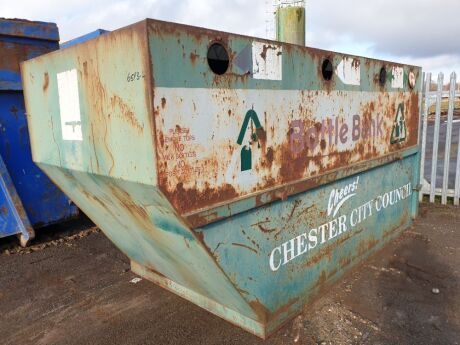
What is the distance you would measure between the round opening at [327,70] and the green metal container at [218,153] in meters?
0.01

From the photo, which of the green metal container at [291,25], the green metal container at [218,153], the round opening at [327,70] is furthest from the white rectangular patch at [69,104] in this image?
the green metal container at [291,25]

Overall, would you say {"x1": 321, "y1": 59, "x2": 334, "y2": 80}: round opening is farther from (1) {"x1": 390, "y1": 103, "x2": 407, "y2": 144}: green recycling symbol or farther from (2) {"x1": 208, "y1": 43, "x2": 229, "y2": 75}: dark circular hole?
(1) {"x1": 390, "y1": 103, "x2": 407, "y2": 144}: green recycling symbol

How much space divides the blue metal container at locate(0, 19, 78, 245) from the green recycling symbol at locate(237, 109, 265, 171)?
2.84 metres

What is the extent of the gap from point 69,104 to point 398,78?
268cm

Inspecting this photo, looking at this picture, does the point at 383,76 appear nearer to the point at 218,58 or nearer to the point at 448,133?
the point at 218,58

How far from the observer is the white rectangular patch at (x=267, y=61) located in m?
1.89

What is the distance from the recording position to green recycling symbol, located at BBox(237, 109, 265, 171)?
6.17 ft

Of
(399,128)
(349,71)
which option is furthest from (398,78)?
(349,71)

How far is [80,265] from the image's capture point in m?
3.39

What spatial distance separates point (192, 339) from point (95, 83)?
1.53m

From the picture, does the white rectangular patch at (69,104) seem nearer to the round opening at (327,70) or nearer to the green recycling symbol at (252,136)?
the green recycling symbol at (252,136)

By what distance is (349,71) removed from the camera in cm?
262

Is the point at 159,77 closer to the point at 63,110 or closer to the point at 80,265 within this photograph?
the point at 63,110

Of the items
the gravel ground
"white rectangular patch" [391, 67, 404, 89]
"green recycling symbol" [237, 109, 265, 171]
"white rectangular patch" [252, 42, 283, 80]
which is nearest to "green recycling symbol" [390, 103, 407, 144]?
"white rectangular patch" [391, 67, 404, 89]
